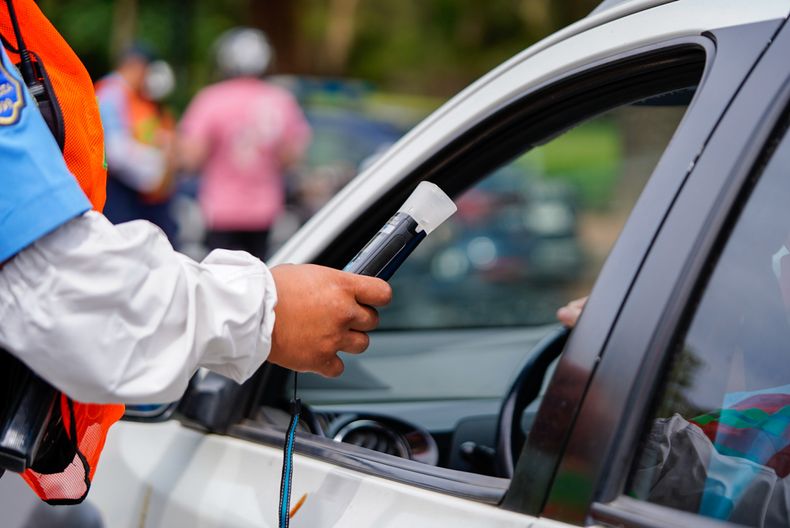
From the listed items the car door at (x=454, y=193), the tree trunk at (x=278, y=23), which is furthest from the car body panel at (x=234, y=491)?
the tree trunk at (x=278, y=23)

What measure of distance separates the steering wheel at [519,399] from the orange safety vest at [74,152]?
686 mm

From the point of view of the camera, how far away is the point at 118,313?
1.24 m

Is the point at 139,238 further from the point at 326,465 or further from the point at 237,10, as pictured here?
the point at 237,10

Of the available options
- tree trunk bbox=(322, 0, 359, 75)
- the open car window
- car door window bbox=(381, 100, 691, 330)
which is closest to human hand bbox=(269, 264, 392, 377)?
the open car window

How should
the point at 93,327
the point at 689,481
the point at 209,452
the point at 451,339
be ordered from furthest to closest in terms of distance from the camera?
the point at 451,339 → the point at 209,452 → the point at 689,481 → the point at 93,327

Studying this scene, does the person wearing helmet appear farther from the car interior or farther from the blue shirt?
the car interior

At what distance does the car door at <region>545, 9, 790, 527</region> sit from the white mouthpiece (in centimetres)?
31

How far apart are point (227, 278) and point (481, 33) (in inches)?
814

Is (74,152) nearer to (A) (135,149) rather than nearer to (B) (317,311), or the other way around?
(B) (317,311)

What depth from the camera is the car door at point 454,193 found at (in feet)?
4.30

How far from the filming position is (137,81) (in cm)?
678

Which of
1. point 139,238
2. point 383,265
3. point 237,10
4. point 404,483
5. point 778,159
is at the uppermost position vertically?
point 237,10

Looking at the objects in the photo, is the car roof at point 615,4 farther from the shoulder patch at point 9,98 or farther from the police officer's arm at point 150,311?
the shoulder patch at point 9,98

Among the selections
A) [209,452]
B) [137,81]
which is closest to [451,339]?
[209,452]
